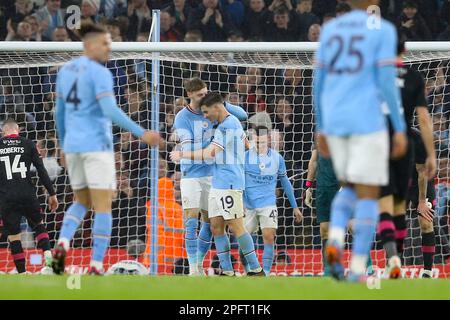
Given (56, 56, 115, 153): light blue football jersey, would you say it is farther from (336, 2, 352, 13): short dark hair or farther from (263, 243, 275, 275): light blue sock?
(336, 2, 352, 13): short dark hair

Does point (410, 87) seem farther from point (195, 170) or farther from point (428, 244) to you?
point (195, 170)

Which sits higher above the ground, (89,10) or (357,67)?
(89,10)

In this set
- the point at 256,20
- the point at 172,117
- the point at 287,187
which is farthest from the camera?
the point at 256,20

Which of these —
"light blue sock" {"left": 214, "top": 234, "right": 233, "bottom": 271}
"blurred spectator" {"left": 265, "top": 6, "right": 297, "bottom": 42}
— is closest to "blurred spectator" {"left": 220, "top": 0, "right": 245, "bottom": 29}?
"blurred spectator" {"left": 265, "top": 6, "right": 297, "bottom": 42}

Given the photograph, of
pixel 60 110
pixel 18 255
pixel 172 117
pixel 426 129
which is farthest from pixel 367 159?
pixel 172 117

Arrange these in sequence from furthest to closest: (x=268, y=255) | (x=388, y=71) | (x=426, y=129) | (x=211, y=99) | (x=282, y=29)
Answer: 1. (x=282, y=29)
2. (x=268, y=255)
3. (x=211, y=99)
4. (x=426, y=129)
5. (x=388, y=71)

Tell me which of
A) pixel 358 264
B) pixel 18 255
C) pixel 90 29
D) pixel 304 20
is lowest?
pixel 18 255

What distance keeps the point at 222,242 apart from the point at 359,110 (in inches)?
226

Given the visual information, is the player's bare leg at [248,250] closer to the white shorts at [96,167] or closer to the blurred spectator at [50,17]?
the white shorts at [96,167]

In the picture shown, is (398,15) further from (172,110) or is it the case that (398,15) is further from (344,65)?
(344,65)

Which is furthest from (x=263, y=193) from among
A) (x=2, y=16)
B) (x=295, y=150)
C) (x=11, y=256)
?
(x=2, y=16)

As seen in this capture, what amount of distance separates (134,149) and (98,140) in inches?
256

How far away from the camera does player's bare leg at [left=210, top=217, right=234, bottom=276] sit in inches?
553

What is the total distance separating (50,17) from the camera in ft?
64.7
